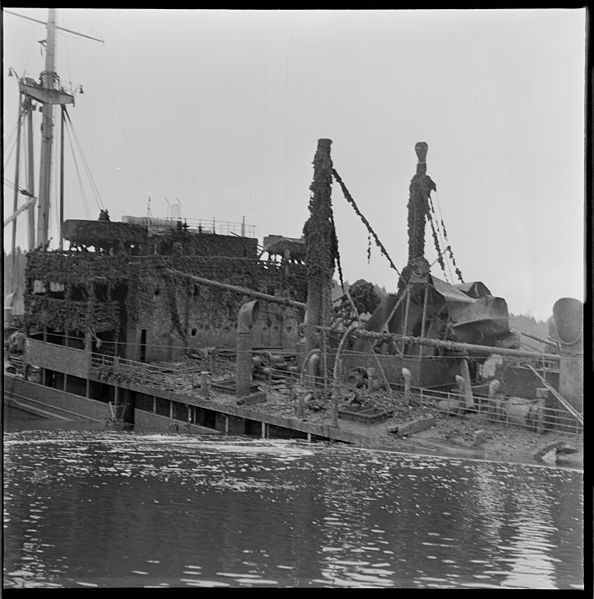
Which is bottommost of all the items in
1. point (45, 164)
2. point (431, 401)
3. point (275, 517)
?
point (275, 517)

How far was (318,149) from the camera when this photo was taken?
5957 mm

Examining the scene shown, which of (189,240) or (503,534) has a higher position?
(189,240)

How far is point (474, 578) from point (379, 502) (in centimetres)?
98

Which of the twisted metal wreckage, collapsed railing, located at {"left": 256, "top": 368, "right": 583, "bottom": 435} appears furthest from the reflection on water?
the twisted metal wreckage

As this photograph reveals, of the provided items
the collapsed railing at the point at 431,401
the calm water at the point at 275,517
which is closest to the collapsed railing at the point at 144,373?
the calm water at the point at 275,517

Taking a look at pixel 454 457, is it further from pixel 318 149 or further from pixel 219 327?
pixel 318 149

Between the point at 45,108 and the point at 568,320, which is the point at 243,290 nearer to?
the point at 45,108

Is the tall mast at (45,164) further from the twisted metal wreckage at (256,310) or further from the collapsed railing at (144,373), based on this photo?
the collapsed railing at (144,373)

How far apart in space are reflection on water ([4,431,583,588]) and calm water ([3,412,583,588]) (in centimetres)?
1

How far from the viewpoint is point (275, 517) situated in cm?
451

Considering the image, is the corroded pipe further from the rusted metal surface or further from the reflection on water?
the reflection on water

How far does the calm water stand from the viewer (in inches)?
154

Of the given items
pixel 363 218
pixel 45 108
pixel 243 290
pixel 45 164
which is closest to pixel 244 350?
pixel 243 290
